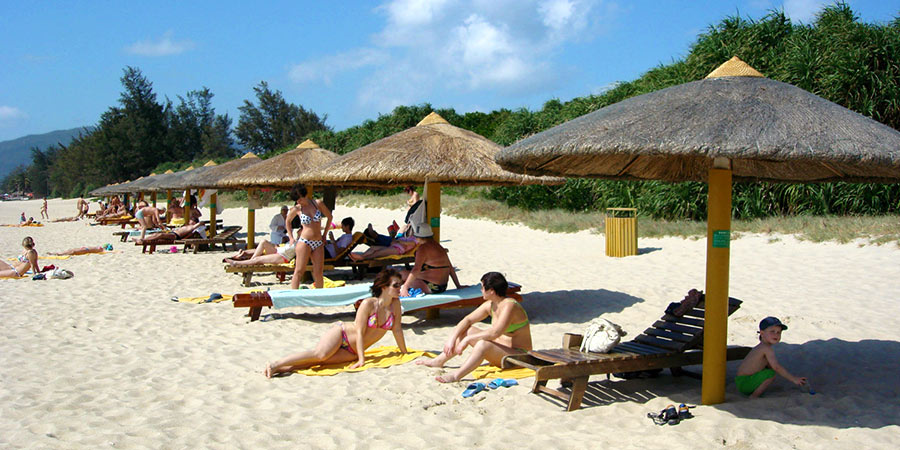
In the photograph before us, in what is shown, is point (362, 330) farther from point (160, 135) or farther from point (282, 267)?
point (160, 135)

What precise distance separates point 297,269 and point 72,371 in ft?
10.8

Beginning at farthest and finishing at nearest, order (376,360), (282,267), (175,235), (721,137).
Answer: (175,235), (282,267), (376,360), (721,137)

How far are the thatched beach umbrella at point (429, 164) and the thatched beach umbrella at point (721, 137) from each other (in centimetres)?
208

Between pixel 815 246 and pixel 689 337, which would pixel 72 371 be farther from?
pixel 815 246

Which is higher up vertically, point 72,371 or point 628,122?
point 628,122

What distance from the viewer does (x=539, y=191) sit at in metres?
19.2

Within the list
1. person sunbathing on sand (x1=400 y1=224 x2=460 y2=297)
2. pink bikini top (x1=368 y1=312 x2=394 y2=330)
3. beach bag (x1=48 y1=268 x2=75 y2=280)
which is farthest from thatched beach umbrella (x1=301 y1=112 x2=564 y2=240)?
beach bag (x1=48 y1=268 x2=75 y2=280)

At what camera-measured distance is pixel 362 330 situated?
527cm

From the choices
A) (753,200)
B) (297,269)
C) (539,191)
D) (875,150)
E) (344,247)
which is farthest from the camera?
(539,191)

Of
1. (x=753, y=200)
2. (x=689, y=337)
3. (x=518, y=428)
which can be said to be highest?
(x=753, y=200)

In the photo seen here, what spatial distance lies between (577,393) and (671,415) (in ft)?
1.97

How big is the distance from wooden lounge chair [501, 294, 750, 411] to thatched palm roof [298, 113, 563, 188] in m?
2.55

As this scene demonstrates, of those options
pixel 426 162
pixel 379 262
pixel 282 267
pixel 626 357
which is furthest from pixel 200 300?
pixel 626 357

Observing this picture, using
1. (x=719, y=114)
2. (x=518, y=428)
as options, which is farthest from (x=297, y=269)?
(x=719, y=114)
